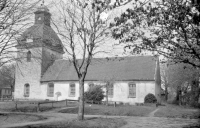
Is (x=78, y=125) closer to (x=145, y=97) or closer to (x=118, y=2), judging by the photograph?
(x=118, y=2)

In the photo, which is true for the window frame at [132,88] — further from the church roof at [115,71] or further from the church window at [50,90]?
the church window at [50,90]

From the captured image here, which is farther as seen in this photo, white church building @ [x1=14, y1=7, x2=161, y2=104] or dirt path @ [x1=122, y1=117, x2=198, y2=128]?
→ white church building @ [x1=14, y1=7, x2=161, y2=104]

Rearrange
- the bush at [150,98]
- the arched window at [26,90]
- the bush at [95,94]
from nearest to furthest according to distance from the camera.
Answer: the bush at [150,98] < the bush at [95,94] < the arched window at [26,90]

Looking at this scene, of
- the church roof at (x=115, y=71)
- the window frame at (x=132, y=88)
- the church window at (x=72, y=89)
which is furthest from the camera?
the church window at (x=72, y=89)

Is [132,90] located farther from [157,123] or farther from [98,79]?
[157,123]

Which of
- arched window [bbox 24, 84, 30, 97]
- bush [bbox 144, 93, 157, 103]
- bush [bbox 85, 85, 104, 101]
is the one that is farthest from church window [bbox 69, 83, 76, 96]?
bush [bbox 144, 93, 157, 103]

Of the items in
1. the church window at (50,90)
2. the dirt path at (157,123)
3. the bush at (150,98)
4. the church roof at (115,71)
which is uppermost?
the church roof at (115,71)

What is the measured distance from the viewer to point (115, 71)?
3666 cm

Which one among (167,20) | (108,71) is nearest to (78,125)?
(167,20)

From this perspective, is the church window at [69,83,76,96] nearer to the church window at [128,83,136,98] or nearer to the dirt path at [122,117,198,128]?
the church window at [128,83,136,98]

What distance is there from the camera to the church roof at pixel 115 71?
1343 inches

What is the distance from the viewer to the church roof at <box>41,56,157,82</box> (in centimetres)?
3410

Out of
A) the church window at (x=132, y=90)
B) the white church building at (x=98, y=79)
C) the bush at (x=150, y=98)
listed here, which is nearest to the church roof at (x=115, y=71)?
the white church building at (x=98, y=79)

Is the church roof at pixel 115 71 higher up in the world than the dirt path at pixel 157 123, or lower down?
higher up
